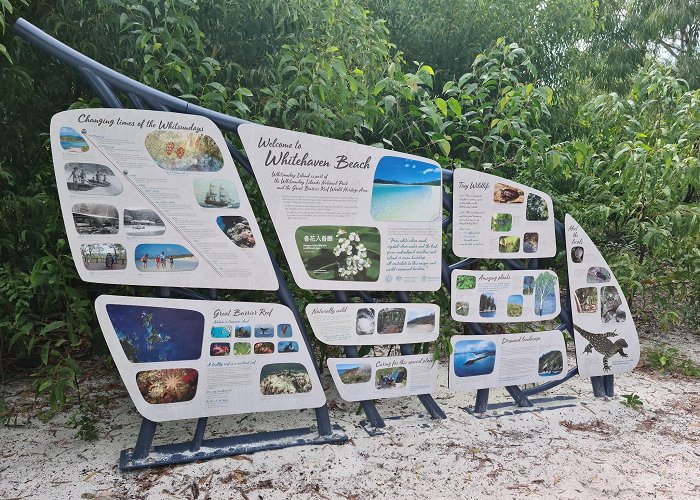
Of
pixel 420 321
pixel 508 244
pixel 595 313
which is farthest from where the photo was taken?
pixel 595 313

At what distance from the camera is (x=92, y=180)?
6.86 ft

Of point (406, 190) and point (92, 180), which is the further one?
point (406, 190)

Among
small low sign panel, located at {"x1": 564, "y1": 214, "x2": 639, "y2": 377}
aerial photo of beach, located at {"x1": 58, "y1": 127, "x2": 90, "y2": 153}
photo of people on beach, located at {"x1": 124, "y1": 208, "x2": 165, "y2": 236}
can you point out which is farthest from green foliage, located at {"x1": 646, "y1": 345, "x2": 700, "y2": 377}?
aerial photo of beach, located at {"x1": 58, "y1": 127, "x2": 90, "y2": 153}

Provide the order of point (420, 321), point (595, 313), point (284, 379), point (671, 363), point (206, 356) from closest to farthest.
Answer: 1. point (206, 356)
2. point (284, 379)
3. point (420, 321)
4. point (595, 313)
5. point (671, 363)

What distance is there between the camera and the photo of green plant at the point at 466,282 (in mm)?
2738

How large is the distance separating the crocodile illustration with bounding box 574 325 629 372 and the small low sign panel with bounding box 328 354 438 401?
940 millimetres

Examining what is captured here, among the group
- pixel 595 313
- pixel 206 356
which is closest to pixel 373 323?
pixel 206 356

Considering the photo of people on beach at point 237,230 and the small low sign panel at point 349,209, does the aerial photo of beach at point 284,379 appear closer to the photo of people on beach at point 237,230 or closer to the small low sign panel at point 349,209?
the small low sign panel at point 349,209

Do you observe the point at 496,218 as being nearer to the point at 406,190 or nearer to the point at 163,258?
the point at 406,190

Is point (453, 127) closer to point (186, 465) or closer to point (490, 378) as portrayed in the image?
point (490, 378)

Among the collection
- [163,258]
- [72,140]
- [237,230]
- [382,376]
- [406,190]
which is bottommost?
[382,376]

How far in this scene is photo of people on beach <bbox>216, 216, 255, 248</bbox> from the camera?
2.26 metres

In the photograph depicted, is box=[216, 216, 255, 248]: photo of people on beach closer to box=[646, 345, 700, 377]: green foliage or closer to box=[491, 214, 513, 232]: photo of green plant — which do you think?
box=[491, 214, 513, 232]: photo of green plant

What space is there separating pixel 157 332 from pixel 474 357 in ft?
5.13
